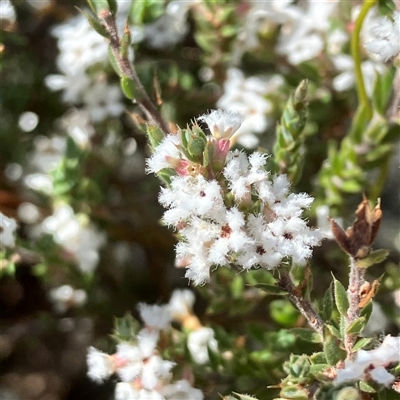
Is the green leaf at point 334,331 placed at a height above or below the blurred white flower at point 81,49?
below

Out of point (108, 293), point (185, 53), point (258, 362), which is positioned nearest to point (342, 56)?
point (185, 53)

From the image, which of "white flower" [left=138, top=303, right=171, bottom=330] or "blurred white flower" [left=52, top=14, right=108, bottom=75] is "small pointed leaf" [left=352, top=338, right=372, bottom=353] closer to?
"white flower" [left=138, top=303, right=171, bottom=330]

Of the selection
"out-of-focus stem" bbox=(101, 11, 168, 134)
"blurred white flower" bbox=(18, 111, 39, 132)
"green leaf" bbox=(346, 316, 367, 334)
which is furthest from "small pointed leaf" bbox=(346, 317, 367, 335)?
"blurred white flower" bbox=(18, 111, 39, 132)

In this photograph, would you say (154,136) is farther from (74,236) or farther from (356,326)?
(74,236)

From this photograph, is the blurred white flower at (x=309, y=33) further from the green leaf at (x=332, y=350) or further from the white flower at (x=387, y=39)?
the green leaf at (x=332, y=350)

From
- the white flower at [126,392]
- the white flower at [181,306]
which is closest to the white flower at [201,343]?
the white flower at [181,306]

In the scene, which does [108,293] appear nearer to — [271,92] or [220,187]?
[271,92]

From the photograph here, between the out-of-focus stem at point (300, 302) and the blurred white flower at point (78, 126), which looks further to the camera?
the blurred white flower at point (78, 126)

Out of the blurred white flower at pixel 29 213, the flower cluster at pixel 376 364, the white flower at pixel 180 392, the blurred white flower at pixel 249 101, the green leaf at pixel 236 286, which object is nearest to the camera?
the flower cluster at pixel 376 364
